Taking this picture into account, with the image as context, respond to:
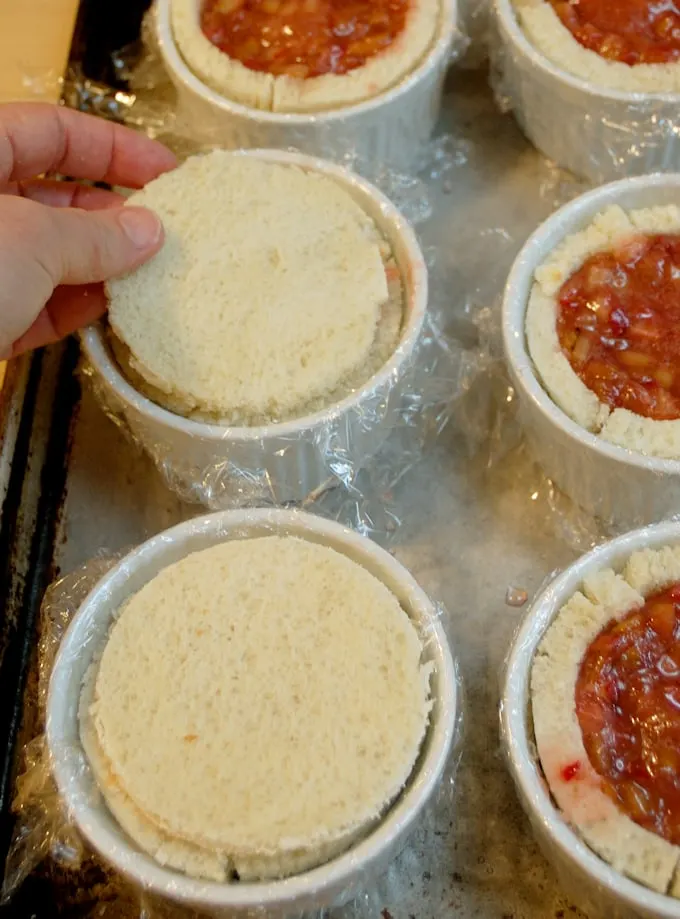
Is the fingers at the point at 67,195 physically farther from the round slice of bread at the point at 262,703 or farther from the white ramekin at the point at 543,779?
the white ramekin at the point at 543,779

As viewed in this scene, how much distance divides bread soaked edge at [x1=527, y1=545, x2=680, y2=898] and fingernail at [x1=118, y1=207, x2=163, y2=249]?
867mm

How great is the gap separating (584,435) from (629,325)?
0.69 feet

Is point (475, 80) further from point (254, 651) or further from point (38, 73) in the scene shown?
point (254, 651)

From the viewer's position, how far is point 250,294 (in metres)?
1.61

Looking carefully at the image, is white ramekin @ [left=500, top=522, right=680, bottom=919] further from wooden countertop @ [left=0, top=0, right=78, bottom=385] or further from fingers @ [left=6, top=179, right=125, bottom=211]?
wooden countertop @ [left=0, top=0, right=78, bottom=385]

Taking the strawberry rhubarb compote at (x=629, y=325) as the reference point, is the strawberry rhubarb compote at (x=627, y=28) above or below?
above

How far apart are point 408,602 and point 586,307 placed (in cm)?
59

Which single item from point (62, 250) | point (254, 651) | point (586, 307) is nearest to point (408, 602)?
point (254, 651)

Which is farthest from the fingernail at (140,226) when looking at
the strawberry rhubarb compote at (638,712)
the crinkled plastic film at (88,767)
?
the strawberry rhubarb compote at (638,712)

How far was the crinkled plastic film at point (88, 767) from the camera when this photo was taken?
1245 millimetres

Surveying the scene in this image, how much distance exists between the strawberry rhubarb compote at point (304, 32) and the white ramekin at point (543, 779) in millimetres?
1073

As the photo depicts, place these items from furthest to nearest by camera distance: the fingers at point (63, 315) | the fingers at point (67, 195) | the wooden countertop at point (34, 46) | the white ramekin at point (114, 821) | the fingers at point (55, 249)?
the wooden countertop at point (34, 46)
the fingers at point (67, 195)
the fingers at point (63, 315)
the fingers at point (55, 249)
the white ramekin at point (114, 821)

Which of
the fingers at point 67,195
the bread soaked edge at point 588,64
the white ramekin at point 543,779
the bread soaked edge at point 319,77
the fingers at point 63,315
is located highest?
the bread soaked edge at point 588,64

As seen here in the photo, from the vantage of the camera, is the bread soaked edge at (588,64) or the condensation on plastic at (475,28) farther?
the condensation on plastic at (475,28)
